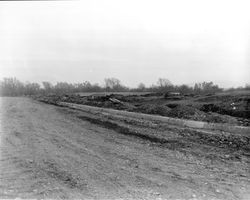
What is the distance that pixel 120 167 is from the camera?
5.84 meters

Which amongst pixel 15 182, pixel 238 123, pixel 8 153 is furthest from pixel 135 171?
pixel 238 123

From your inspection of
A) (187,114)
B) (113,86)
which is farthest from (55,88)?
(187,114)

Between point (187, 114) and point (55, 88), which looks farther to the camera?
point (55, 88)

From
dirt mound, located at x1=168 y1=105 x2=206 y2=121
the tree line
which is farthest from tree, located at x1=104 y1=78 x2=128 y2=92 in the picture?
dirt mound, located at x1=168 y1=105 x2=206 y2=121

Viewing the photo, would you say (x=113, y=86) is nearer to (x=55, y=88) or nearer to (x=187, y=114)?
(x=55, y=88)

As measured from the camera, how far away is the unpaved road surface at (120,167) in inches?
180

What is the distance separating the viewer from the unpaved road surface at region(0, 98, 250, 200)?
457 cm

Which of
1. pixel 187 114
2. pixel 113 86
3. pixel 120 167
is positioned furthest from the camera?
pixel 113 86

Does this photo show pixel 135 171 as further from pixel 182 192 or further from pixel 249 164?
pixel 249 164

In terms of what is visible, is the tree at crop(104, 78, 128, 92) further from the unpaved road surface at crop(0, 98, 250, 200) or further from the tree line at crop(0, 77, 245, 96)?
the unpaved road surface at crop(0, 98, 250, 200)

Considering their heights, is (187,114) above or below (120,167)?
above

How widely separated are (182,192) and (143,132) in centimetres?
525

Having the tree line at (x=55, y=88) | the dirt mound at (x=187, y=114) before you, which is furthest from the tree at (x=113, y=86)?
the dirt mound at (x=187, y=114)

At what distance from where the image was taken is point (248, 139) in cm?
855
